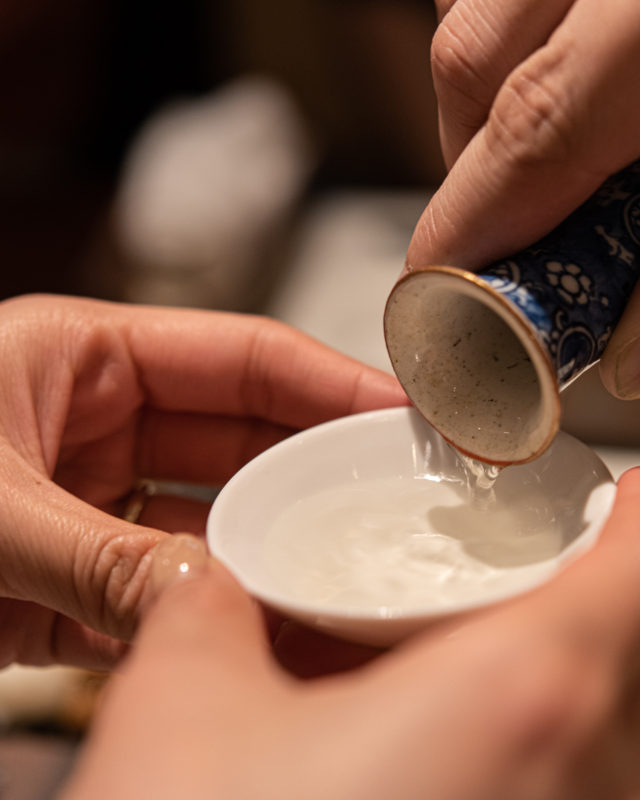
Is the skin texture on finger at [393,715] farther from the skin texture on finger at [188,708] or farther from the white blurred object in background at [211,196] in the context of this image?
the white blurred object in background at [211,196]

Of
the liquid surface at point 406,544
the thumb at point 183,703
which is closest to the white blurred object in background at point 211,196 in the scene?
the liquid surface at point 406,544

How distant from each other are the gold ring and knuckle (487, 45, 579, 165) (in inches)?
28.4

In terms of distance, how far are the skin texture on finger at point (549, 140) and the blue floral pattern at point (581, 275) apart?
32 mm

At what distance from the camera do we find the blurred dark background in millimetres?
2416

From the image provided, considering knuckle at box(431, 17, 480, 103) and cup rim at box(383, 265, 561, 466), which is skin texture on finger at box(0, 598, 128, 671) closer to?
cup rim at box(383, 265, 561, 466)

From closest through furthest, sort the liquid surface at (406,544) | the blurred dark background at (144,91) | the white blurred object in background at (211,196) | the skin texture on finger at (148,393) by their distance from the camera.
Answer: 1. the liquid surface at (406,544)
2. the skin texture on finger at (148,393)
3. the white blurred object in background at (211,196)
4. the blurred dark background at (144,91)

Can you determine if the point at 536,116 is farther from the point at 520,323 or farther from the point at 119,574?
the point at 119,574

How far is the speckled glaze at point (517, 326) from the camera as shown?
0.73 meters

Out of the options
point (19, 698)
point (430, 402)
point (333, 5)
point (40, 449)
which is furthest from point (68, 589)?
point (333, 5)

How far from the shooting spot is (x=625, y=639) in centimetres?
59

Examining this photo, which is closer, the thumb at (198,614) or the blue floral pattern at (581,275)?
the thumb at (198,614)

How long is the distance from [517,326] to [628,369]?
0.18 m

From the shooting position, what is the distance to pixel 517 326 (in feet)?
2.31

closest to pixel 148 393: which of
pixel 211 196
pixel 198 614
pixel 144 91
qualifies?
pixel 198 614
